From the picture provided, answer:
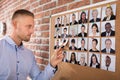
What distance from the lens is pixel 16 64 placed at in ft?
6.37

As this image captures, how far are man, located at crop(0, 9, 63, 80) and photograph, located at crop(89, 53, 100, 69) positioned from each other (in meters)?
0.40

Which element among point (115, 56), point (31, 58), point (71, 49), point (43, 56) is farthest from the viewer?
point (43, 56)

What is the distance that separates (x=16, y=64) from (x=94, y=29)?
33.8 inches

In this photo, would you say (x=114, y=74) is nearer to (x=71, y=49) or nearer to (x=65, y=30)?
(x=71, y=49)

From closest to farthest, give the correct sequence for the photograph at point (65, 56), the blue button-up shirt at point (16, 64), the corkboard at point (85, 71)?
1. the corkboard at point (85, 71)
2. the photograph at point (65, 56)
3. the blue button-up shirt at point (16, 64)

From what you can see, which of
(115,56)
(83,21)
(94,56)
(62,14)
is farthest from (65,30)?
(115,56)

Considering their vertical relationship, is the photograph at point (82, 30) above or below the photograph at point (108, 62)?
above

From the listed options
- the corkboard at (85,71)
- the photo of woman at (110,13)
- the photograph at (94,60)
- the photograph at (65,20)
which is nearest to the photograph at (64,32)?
the photograph at (65,20)

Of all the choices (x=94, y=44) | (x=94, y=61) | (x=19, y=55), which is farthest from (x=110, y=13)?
(x=19, y=55)

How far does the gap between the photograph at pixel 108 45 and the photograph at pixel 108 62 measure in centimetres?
3

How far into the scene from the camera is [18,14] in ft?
6.47

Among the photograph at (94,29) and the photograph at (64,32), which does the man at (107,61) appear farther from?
the photograph at (64,32)

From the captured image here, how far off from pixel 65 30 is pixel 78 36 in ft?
0.67

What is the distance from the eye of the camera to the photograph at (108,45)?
4.31ft
